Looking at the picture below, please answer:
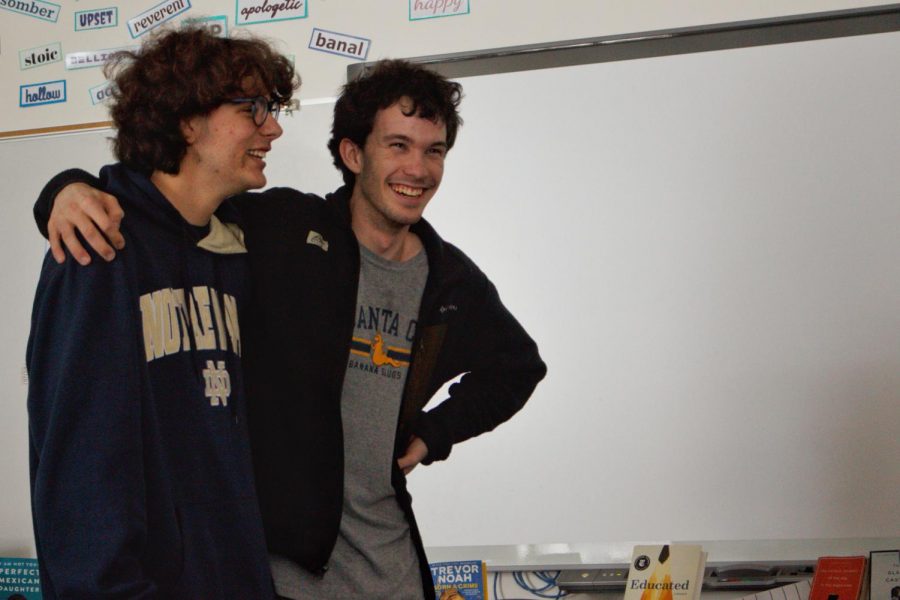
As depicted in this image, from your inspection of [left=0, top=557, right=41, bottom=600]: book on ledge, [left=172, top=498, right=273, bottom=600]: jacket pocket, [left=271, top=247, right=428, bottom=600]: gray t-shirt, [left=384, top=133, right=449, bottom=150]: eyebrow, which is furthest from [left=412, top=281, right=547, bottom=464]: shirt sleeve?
[left=0, top=557, right=41, bottom=600]: book on ledge

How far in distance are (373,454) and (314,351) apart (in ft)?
0.64

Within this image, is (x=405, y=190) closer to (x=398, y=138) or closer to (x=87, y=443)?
(x=398, y=138)

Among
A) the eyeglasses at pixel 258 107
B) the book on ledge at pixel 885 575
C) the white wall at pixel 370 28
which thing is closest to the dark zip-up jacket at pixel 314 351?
the eyeglasses at pixel 258 107

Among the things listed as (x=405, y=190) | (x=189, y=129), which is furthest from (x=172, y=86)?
(x=405, y=190)

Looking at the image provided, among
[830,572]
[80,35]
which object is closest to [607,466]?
[830,572]

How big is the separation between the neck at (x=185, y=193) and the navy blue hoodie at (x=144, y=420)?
2 cm

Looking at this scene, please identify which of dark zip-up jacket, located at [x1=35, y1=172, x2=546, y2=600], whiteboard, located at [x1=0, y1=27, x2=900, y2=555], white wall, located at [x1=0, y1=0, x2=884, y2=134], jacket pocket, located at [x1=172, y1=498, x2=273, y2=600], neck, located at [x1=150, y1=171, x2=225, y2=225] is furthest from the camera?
white wall, located at [x1=0, y1=0, x2=884, y2=134]

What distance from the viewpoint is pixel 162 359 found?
125 centimetres

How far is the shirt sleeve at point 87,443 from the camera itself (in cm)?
111

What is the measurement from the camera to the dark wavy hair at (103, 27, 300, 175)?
1.33 metres

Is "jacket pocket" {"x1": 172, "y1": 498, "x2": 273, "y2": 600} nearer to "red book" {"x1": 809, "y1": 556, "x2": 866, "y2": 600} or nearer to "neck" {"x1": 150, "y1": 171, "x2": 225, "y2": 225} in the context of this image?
"neck" {"x1": 150, "y1": 171, "x2": 225, "y2": 225}

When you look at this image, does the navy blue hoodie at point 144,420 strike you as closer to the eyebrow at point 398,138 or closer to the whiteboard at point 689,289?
→ the eyebrow at point 398,138

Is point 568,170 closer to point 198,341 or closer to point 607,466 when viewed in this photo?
point 607,466

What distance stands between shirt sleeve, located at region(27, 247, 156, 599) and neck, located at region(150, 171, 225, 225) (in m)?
0.20
